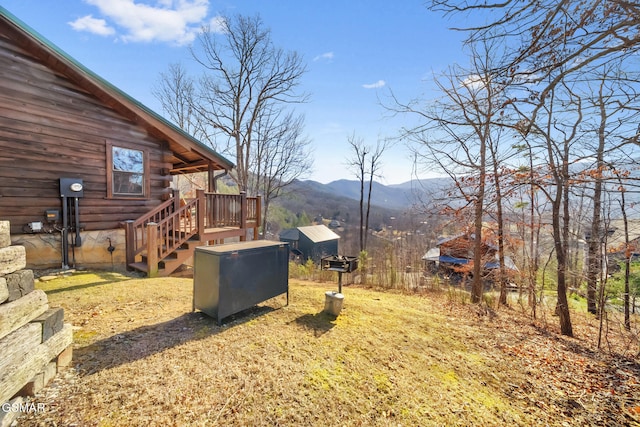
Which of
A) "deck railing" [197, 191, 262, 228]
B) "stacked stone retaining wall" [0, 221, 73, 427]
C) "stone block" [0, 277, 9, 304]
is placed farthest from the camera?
"deck railing" [197, 191, 262, 228]

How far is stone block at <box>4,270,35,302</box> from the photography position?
1.99m

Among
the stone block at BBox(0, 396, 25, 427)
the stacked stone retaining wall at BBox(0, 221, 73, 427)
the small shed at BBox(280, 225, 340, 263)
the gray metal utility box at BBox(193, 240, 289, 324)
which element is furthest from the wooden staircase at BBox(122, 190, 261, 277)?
the small shed at BBox(280, 225, 340, 263)

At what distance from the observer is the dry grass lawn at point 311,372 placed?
2.09 metres

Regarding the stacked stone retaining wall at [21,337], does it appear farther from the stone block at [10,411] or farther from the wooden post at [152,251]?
the wooden post at [152,251]

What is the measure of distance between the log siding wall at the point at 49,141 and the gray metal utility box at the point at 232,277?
4.90 metres

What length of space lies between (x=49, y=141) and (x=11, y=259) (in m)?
5.63

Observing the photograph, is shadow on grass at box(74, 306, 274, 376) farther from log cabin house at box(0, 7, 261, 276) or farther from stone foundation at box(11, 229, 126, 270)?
stone foundation at box(11, 229, 126, 270)

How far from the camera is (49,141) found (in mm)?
5789

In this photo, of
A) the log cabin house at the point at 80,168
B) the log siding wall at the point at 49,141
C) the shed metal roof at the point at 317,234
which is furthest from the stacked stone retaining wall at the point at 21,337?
the shed metal roof at the point at 317,234

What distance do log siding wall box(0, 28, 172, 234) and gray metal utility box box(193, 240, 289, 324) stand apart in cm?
490

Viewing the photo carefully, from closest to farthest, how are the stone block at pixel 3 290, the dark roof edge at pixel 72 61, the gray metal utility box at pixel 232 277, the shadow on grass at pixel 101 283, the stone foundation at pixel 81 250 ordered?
the stone block at pixel 3 290, the gray metal utility box at pixel 232 277, the shadow on grass at pixel 101 283, the dark roof edge at pixel 72 61, the stone foundation at pixel 81 250

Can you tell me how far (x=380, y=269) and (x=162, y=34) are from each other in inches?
561

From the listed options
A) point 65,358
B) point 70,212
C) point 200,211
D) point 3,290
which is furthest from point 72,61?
point 65,358

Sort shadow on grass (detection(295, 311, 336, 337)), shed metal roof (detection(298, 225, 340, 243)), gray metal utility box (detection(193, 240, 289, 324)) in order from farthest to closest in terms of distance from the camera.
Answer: shed metal roof (detection(298, 225, 340, 243)) < shadow on grass (detection(295, 311, 336, 337)) < gray metal utility box (detection(193, 240, 289, 324))
